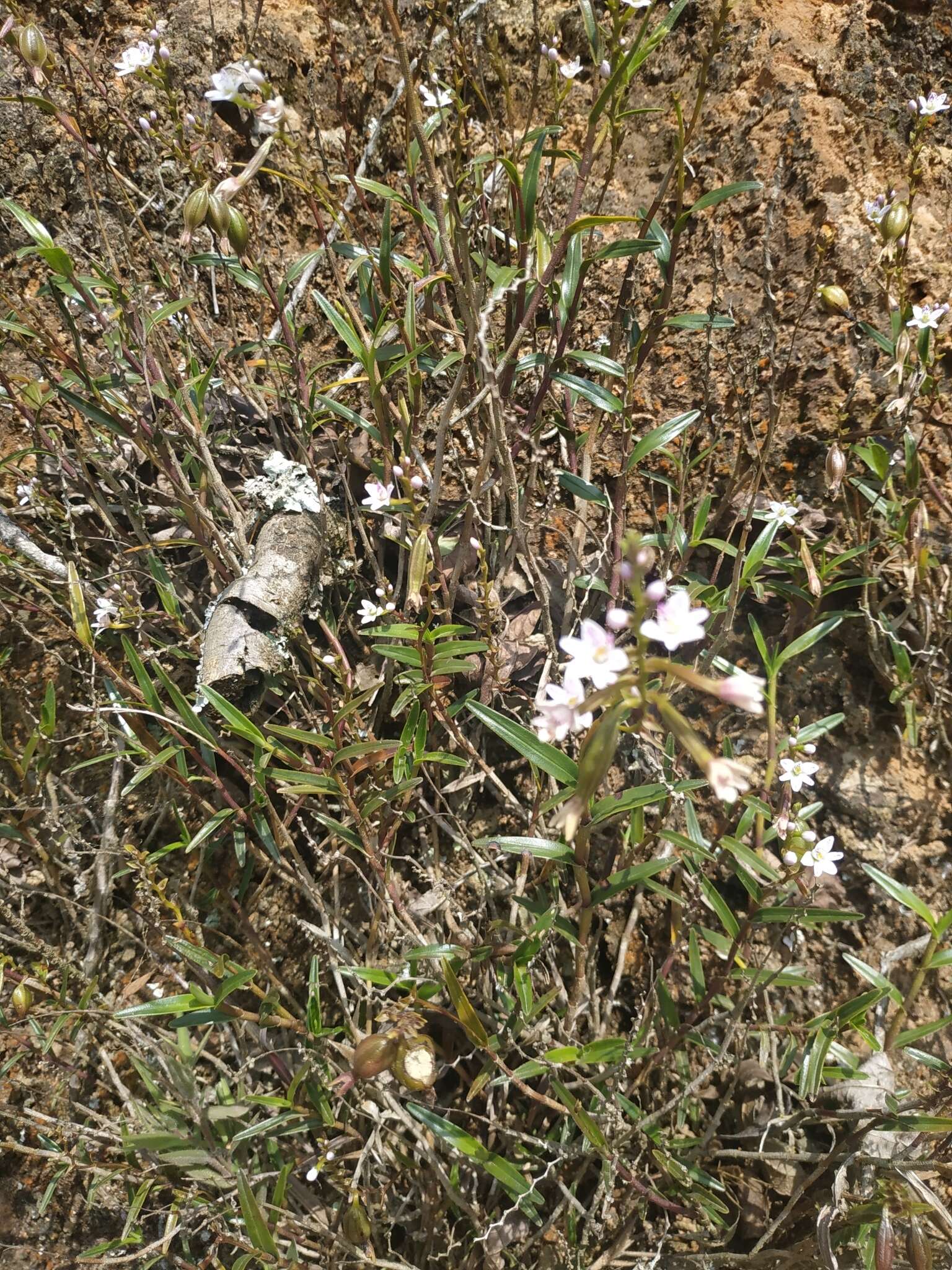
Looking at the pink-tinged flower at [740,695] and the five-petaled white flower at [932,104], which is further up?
the five-petaled white flower at [932,104]

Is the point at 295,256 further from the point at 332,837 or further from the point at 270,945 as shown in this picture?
the point at 270,945

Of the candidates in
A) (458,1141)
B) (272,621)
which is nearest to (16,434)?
(272,621)

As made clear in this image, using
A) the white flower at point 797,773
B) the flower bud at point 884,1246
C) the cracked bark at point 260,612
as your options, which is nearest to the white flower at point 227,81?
the cracked bark at point 260,612

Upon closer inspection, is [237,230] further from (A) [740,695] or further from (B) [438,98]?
(A) [740,695]

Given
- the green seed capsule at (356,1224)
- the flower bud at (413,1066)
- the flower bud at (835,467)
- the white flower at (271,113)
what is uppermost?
the white flower at (271,113)

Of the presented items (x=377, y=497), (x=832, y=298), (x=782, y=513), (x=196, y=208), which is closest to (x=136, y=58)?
(x=196, y=208)

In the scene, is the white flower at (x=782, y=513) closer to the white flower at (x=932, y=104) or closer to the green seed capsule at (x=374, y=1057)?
the white flower at (x=932, y=104)

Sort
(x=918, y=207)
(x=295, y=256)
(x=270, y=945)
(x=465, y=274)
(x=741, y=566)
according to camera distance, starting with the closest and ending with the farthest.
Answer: (x=465, y=274)
(x=741, y=566)
(x=270, y=945)
(x=918, y=207)
(x=295, y=256)
